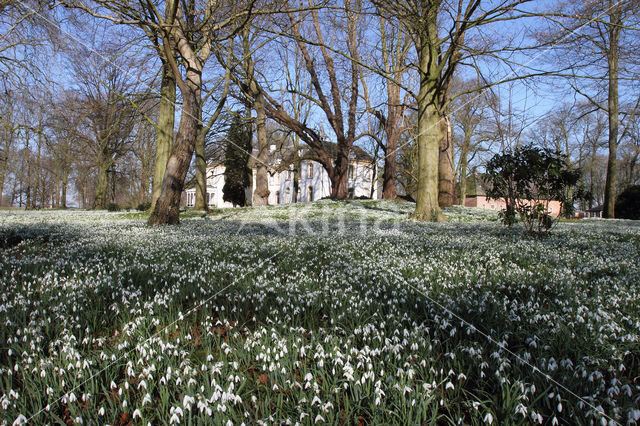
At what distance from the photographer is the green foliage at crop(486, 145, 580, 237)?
866 cm

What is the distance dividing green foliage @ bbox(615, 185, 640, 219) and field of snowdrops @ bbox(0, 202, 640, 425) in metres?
26.7

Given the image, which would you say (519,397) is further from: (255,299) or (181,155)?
(181,155)

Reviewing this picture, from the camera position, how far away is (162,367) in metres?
2.62

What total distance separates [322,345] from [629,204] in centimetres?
3259

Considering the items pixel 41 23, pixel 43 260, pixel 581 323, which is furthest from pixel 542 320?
pixel 41 23

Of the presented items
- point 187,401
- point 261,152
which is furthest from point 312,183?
point 187,401

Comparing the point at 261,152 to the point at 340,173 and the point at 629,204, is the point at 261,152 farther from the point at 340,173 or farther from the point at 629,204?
the point at 629,204

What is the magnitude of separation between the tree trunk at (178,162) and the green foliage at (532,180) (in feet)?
31.5

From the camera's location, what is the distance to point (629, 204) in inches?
1045

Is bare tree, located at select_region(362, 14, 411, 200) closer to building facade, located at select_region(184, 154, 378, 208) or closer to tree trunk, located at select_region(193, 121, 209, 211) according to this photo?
tree trunk, located at select_region(193, 121, 209, 211)

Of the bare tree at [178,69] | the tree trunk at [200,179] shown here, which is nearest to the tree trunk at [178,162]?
the bare tree at [178,69]

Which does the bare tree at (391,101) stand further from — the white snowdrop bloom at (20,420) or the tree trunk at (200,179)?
the white snowdrop bloom at (20,420)

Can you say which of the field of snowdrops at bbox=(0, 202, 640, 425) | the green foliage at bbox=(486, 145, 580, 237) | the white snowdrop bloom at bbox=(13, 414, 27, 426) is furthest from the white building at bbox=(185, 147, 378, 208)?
the white snowdrop bloom at bbox=(13, 414, 27, 426)

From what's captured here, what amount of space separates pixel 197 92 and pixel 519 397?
1346 centimetres
